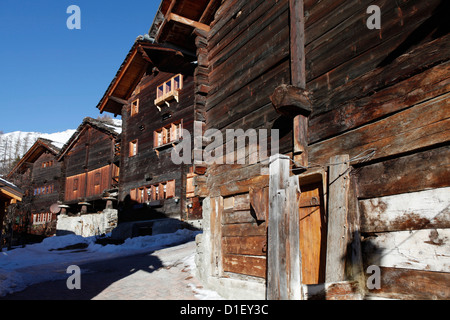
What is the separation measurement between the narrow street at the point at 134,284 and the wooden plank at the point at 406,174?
426 centimetres

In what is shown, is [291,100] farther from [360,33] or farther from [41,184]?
[41,184]

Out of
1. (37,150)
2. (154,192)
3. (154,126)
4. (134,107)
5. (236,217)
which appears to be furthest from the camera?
(37,150)

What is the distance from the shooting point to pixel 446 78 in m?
3.42

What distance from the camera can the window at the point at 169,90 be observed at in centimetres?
1769

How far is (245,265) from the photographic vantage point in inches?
248

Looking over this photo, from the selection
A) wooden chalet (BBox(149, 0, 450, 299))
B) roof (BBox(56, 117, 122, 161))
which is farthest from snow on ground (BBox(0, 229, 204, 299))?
roof (BBox(56, 117, 122, 161))

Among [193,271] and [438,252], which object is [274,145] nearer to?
[438,252]

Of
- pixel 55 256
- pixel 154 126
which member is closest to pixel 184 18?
pixel 154 126

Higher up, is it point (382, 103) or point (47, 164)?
point (47, 164)

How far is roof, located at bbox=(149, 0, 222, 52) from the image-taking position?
8.91 meters

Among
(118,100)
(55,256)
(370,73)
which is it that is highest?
(118,100)

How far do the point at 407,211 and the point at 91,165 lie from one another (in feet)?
84.1

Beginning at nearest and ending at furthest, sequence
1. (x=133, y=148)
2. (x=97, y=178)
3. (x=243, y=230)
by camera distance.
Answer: (x=243, y=230) → (x=133, y=148) → (x=97, y=178)
